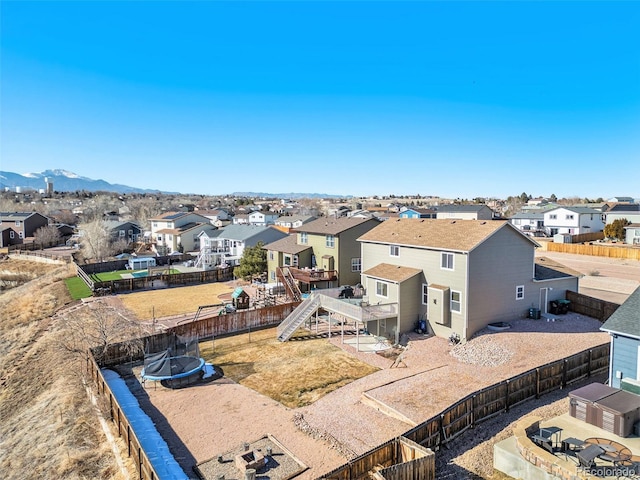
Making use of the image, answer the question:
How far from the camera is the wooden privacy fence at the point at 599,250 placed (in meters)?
52.6

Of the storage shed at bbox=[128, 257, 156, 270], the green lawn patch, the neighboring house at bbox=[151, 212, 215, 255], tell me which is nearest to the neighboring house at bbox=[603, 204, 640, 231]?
the neighboring house at bbox=[151, 212, 215, 255]

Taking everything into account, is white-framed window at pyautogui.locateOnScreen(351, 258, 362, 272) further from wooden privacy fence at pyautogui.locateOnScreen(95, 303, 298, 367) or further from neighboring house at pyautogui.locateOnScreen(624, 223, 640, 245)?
neighboring house at pyautogui.locateOnScreen(624, 223, 640, 245)

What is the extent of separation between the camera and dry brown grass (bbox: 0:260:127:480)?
1486 centimetres

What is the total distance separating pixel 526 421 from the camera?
14.6 metres

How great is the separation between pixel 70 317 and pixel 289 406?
75.2 feet

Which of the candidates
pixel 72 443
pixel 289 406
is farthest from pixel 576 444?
pixel 72 443

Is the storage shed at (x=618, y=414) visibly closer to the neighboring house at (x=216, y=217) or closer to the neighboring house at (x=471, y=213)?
the neighboring house at (x=471, y=213)

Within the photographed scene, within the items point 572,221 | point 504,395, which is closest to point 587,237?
point 572,221

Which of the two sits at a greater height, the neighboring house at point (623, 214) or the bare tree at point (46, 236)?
the neighboring house at point (623, 214)

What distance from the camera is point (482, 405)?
15.5 meters

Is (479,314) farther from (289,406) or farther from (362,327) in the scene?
(289,406)

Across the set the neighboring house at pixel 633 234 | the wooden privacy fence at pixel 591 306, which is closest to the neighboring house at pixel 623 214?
the neighboring house at pixel 633 234

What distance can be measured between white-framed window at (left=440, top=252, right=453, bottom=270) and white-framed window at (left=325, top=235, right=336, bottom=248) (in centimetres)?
1311

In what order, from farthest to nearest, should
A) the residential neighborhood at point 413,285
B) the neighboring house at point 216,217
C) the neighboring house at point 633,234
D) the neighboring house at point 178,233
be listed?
the neighboring house at point 216,217
the neighboring house at point 178,233
the neighboring house at point 633,234
the residential neighborhood at point 413,285
